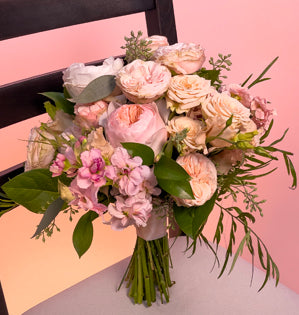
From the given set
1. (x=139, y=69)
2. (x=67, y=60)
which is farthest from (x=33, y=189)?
(x=67, y=60)

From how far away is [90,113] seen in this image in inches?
27.4

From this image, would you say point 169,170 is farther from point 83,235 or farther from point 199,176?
point 83,235

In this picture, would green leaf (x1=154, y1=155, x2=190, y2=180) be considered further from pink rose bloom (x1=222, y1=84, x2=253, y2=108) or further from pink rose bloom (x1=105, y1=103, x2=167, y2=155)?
pink rose bloom (x1=222, y1=84, x2=253, y2=108)

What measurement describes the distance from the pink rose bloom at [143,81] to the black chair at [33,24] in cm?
22

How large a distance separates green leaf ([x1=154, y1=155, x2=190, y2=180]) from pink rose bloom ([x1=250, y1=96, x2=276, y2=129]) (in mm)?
161

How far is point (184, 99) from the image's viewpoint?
0.66 meters

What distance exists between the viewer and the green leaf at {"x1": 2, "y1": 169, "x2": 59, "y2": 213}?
2.24ft

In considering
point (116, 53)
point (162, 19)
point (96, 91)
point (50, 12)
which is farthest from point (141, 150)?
point (116, 53)

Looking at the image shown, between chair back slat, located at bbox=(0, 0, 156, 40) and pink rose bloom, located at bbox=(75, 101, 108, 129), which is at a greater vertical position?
chair back slat, located at bbox=(0, 0, 156, 40)

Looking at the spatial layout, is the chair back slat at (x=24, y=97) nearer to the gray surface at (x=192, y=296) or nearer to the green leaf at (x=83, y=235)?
the green leaf at (x=83, y=235)

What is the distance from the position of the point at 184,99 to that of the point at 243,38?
47.3 inches

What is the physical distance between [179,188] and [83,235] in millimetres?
170

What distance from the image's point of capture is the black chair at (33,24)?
79 centimetres

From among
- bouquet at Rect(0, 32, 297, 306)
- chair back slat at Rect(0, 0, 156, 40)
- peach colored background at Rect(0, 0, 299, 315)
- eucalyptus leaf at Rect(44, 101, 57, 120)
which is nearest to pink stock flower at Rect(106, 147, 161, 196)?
bouquet at Rect(0, 32, 297, 306)
